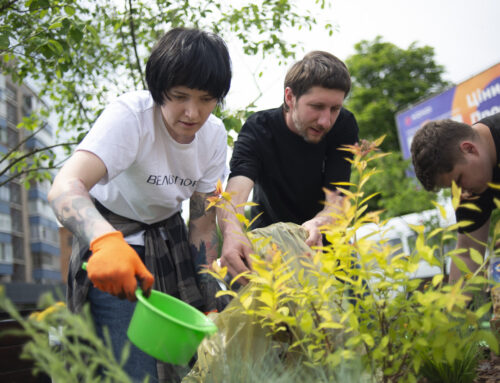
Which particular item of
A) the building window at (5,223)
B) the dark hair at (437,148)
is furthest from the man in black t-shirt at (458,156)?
the building window at (5,223)

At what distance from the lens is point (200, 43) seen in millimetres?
1758

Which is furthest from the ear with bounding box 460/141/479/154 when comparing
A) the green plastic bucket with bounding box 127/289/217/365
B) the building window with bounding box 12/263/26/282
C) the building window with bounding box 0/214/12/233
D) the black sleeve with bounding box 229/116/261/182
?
the building window with bounding box 12/263/26/282

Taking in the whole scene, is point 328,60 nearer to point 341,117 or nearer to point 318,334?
point 341,117

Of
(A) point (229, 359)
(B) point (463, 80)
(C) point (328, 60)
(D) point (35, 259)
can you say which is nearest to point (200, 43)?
(C) point (328, 60)

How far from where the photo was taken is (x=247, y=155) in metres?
2.33

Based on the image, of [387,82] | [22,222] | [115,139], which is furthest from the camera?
[22,222]

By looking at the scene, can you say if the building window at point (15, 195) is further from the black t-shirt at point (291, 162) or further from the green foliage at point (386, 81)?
the black t-shirt at point (291, 162)

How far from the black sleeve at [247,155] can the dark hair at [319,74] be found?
298mm

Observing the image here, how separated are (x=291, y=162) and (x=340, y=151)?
25 cm

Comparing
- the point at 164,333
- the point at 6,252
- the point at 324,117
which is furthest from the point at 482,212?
the point at 6,252

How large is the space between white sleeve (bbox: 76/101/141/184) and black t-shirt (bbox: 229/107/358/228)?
0.77 metres

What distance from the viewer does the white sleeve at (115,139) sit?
1.57 metres

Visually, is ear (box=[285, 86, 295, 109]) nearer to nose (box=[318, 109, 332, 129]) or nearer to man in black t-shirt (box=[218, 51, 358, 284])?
A: man in black t-shirt (box=[218, 51, 358, 284])

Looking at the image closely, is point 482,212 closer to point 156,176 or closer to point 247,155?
point 247,155
